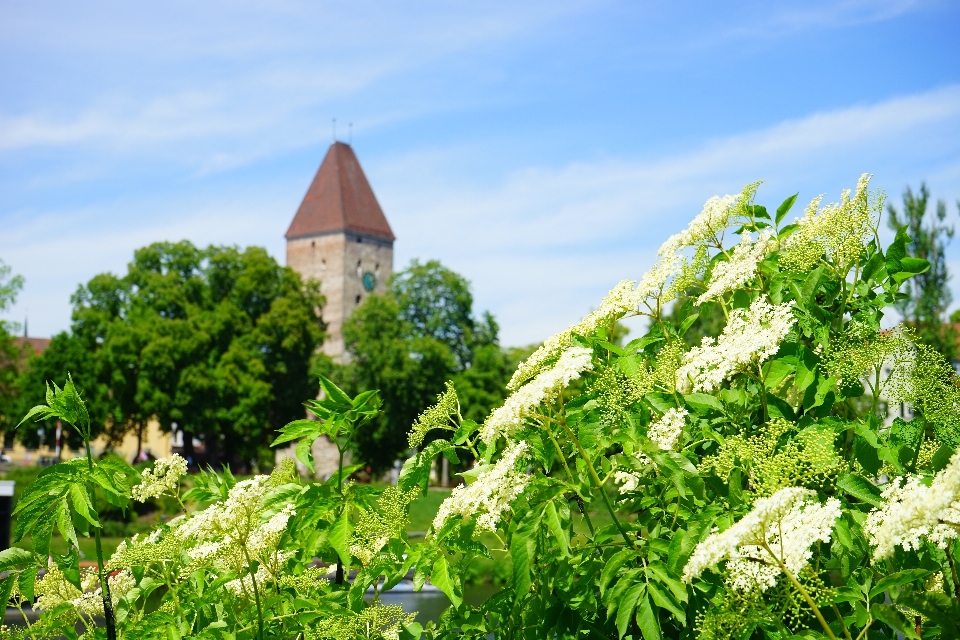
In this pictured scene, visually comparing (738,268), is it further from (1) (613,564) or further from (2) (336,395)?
(2) (336,395)

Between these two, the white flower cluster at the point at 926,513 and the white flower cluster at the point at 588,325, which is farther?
the white flower cluster at the point at 588,325

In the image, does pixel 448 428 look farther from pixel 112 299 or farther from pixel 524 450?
pixel 112 299

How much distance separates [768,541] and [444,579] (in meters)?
1.15

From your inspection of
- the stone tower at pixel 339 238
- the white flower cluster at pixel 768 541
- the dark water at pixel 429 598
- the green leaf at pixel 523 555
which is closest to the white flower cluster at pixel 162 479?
the green leaf at pixel 523 555

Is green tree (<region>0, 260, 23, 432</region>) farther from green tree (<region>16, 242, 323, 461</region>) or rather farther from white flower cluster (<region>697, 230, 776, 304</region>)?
white flower cluster (<region>697, 230, 776, 304</region>)

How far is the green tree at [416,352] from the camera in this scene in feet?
175

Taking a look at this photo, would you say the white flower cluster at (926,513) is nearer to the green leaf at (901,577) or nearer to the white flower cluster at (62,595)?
the green leaf at (901,577)

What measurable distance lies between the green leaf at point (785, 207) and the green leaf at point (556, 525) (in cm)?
172

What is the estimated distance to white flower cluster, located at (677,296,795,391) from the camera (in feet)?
9.59

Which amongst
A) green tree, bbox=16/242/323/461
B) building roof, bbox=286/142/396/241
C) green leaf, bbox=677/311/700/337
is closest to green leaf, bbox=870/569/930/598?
green leaf, bbox=677/311/700/337

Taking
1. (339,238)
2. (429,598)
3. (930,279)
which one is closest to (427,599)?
(429,598)

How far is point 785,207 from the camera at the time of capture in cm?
387

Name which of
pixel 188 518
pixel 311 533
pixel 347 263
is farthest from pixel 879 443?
pixel 347 263

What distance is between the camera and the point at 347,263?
248ft
